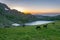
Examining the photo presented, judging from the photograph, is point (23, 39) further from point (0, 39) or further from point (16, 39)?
point (0, 39)

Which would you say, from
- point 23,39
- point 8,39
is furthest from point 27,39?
point 8,39

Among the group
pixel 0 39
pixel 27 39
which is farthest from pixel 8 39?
pixel 27 39

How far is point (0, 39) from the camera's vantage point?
25.2 metres

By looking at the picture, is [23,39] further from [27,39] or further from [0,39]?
[0,39]

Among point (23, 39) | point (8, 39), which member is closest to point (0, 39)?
point (8, 39)

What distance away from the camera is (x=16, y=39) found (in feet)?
83.6

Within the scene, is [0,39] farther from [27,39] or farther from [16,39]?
[27,39]

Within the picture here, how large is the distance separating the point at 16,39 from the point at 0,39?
2.74 m

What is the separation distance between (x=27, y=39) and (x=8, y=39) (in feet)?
10.8

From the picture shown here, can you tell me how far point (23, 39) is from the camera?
84.1 ft

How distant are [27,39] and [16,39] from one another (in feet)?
6.28

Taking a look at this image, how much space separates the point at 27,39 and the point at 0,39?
15.3 ft

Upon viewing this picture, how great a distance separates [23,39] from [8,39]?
259cm

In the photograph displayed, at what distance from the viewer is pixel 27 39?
2566 centimetres
